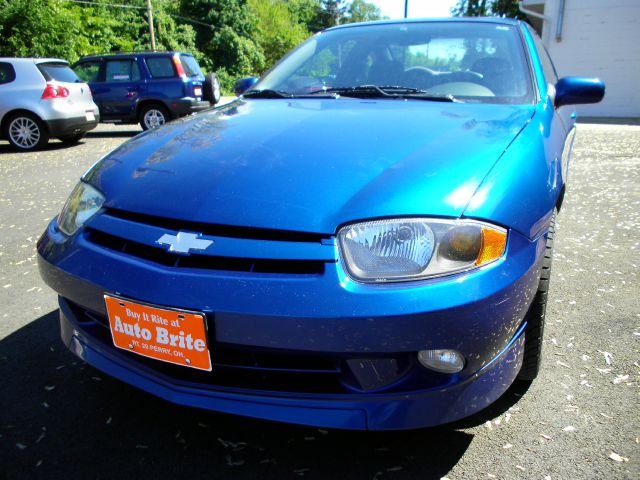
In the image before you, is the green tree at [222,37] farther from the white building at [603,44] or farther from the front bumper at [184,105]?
the front bumper at [184,105]

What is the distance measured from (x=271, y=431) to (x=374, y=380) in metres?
0.56

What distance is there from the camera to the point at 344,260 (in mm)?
1462

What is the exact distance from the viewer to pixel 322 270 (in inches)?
56.8

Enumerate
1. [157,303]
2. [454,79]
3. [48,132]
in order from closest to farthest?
1. [157,303]
2. [454,79]
3. [48,132]

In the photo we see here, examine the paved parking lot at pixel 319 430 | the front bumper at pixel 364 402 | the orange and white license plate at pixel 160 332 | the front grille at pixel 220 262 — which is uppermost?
the front grille at pixel 220 262

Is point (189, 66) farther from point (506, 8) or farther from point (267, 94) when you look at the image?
point (506, 8)

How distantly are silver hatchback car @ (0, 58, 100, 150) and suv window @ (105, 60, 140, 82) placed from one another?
211 cm

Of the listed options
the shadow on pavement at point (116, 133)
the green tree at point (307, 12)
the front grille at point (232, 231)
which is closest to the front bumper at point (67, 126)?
the shadow on pavement at point (116, 133)

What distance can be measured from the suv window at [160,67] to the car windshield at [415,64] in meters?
8.49

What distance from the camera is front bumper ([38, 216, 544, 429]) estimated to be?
139 cm

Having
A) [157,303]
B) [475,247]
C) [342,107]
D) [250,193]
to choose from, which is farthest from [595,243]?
[157,303]

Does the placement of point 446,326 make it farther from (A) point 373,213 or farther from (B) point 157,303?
(B) point 157,303

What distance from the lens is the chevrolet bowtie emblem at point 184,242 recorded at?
1.53m

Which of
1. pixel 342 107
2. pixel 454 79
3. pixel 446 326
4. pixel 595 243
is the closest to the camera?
pixel 446 326
